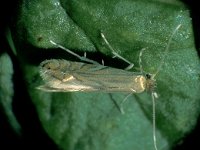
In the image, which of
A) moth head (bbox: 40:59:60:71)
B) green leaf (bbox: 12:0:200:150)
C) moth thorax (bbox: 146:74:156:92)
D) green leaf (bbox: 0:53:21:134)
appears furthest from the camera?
green leaf (bbox: 0:53:21:134)

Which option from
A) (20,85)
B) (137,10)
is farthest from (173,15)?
(20,85)

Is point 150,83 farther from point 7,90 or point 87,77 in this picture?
point 7,90

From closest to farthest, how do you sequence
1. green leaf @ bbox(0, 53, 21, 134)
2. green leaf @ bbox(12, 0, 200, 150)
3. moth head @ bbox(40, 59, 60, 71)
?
green leaf @ bbox(12, 0, 200, 150) < moth head @ bbox(40, 59, 60, 71) < green leaf @ bbox(0, 53, 21, 134)

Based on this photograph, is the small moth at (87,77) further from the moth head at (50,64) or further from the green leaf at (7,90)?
the green leaf at (7,90)

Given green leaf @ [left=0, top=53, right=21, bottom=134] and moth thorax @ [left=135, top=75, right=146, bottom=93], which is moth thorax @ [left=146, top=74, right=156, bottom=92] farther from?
green leaf @ [left=0, top=53, right=21, bottom=134]

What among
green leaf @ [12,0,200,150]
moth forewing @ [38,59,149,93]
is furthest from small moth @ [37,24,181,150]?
green leaf @ [12,0,200,150]

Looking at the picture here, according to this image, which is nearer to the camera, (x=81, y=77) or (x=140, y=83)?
(x=81, y=77)

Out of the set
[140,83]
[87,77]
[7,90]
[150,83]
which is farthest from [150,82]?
[7,90]
